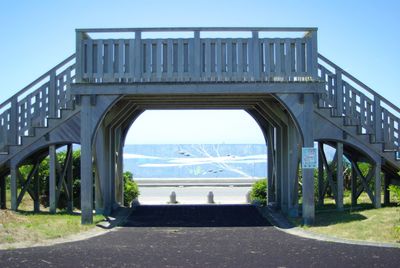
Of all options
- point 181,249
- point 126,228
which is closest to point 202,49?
point 126,228

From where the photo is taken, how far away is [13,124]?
58.9 ft

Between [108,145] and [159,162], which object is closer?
[108,145]

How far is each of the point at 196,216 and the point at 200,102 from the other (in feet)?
11.8

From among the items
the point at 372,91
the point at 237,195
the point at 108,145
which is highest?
the point at 372,91

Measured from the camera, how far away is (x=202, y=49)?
52.3ft

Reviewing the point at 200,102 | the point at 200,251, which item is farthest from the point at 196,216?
the point at 200,251

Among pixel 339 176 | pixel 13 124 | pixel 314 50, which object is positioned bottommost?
pixel 339 176

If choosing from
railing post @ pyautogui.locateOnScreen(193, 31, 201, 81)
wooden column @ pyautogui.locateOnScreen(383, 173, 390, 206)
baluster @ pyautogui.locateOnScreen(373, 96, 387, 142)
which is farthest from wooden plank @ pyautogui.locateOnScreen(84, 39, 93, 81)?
wooden column @ pyautogui.locateOnScreen(383, 173, 390, 206)

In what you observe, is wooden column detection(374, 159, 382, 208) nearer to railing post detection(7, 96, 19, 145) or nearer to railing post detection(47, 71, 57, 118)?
railing post detection(47, 71, 57, 118)

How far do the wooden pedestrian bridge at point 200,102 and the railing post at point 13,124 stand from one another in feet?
0.10

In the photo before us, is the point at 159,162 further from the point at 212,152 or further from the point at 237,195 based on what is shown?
the point at 237,195

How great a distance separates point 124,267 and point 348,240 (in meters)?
5.37

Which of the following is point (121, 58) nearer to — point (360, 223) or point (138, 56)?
point (138, 56)

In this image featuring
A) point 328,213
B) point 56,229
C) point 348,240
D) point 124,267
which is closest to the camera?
point 124,267
